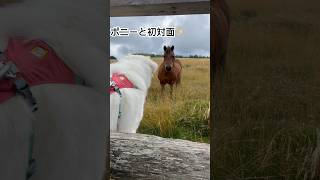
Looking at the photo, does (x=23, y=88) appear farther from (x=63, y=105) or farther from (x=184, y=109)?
(x=184, y=109)

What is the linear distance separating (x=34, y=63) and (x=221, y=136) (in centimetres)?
50

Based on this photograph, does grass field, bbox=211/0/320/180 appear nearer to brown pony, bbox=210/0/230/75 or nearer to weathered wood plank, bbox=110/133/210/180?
brown pony, bbox=210/0/230/75

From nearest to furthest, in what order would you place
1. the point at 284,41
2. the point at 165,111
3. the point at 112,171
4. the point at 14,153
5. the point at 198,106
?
the point at 14,153, the point at 284,41, the point at 112,171, the point at 165,111, the point at 198,106

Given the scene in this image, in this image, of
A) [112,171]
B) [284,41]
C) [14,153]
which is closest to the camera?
[14,153]

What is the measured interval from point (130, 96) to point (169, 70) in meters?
0.80

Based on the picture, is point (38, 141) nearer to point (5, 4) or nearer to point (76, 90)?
point (76, 90)

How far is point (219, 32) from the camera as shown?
98 cm

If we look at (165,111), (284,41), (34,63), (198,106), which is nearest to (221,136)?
(284,41)

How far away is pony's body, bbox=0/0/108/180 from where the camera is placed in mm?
865

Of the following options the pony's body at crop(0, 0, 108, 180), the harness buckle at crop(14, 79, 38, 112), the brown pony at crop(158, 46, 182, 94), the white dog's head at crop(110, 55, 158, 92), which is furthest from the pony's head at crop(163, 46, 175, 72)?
the harness buckle at crop(14, 79, 38, 112)

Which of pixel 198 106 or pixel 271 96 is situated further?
pixel 198 106

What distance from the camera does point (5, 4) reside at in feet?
3.35

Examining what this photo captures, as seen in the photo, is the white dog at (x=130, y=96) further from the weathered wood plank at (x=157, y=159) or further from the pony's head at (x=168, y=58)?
the pony's head at (x=168, y=58)

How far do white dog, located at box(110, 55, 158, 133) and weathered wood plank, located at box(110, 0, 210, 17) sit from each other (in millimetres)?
565
